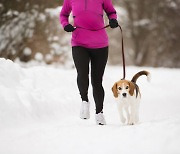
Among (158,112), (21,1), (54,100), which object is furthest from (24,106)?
(21,1)

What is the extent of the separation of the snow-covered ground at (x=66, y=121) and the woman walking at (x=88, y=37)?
0.69 metres

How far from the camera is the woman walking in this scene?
607 cm

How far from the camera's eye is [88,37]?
6098 millimetres

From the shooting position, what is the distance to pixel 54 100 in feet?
30.2

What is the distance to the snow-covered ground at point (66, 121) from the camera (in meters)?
4.93

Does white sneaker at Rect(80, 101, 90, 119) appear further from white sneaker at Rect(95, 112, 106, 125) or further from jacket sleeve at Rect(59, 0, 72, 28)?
jacket sleeve at Rect(59, 0, 72, 28)

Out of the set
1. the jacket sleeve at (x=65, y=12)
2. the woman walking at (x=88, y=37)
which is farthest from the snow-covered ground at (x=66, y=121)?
the jacket sleeve at (x=65, y=12)

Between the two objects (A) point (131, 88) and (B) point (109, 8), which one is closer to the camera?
(A) point (131, 88)

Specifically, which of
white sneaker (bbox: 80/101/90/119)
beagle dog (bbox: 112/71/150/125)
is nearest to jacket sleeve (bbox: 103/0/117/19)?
beagle dog (bbox: 112/71/150/125)

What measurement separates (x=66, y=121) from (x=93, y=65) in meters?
2.06

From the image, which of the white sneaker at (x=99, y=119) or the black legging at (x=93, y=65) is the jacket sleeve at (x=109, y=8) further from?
the white sneaker at (x=99, y=119)

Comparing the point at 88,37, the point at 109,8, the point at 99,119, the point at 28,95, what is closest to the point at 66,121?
the point at 28,95

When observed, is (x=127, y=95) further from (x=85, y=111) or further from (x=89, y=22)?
(x=89, y=22)

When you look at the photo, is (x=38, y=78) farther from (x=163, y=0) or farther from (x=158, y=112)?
(x=163, y=0)
